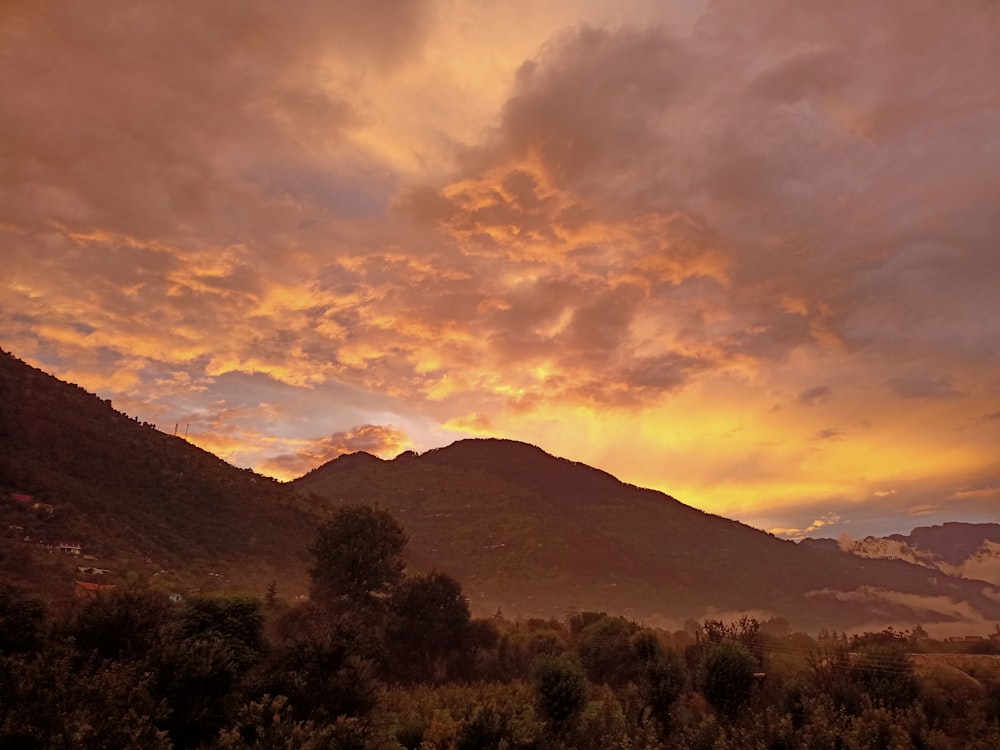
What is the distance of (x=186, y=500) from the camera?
80438 millimetres

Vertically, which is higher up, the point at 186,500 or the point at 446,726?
the point at 186,500

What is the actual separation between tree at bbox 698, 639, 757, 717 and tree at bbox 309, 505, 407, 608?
110 feet

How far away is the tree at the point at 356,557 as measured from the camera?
56.1 metres

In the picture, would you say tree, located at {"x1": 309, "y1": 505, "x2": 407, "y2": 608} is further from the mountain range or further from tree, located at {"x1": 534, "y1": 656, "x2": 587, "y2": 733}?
tree, located at {"x1": 534, "y1": 656, "x2": 587, "y2": 733}

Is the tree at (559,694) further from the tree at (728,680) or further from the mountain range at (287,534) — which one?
the mountain range at (287,534)

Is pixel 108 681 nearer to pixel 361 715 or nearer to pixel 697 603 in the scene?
pixel 361 715

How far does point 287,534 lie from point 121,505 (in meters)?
21.8

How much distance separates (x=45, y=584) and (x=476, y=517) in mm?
130055

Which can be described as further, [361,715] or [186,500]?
[186,500]

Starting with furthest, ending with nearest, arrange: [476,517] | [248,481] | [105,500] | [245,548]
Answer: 1. [476,517]
2. [248,481]
3. [245,548]
4. [105,500]

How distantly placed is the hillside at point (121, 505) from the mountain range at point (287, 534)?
239mm

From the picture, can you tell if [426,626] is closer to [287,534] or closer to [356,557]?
[356,557]

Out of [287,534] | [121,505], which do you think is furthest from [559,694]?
[287,534]

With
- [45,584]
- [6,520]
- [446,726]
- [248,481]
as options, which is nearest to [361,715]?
[446,726]
